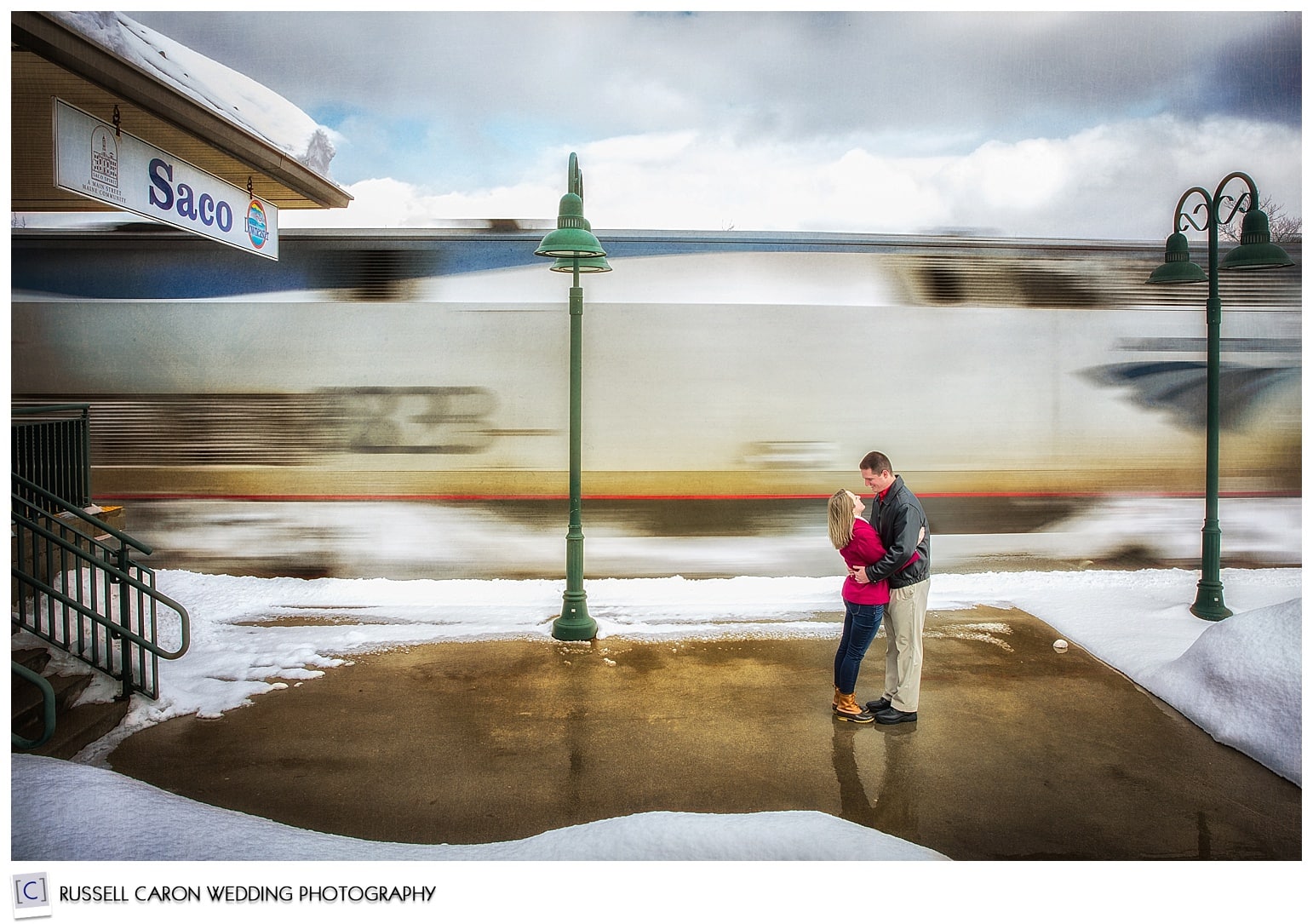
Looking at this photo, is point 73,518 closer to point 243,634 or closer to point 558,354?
point 243,634

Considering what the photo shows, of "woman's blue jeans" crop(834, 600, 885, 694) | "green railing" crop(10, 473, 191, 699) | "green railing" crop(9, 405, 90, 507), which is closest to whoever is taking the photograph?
"woman's blue jeans" crop(834, 600, 885, 694)

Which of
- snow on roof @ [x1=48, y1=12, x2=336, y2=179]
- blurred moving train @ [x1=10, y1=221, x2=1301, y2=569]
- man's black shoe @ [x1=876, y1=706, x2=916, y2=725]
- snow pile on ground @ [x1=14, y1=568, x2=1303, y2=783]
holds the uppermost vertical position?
snow on roof @ [x1=48, y1=12, x2=336, y2=179]

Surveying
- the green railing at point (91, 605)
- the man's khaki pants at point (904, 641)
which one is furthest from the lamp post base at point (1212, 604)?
the green railing at point (91, 605)

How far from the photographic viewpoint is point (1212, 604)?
21.2ft

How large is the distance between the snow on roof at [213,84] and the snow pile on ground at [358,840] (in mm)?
3689

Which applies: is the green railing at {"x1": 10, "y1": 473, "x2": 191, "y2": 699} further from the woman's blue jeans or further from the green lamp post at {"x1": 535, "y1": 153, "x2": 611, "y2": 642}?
the woman's blue jeans

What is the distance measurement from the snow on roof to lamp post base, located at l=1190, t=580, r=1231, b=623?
784 centimetres

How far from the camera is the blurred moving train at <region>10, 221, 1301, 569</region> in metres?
7.53

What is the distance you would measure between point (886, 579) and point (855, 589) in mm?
184

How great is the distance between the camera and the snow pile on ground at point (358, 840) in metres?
3.40

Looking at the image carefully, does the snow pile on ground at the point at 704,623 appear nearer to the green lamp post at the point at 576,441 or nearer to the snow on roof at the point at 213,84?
the green lamp post at the point at 576,441

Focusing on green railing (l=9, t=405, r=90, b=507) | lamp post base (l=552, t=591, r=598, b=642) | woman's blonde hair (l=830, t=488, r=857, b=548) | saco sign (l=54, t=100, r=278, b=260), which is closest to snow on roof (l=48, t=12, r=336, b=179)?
saco sign (l=54, t=100, r=278, b=260)

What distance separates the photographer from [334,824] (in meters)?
3.62
